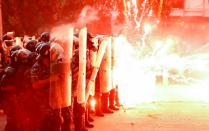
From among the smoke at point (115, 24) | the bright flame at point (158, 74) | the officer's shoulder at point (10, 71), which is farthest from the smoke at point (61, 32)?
the smoke at point (115, 24)

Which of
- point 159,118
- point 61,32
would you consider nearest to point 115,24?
point 159,118

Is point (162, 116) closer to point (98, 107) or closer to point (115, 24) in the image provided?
point (98, 107)

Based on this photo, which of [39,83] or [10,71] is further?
[10,71]

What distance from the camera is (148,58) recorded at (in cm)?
1789

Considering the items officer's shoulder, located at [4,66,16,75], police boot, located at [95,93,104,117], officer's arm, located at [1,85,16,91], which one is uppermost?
officer's shoulder, located at [4,66,16,75]

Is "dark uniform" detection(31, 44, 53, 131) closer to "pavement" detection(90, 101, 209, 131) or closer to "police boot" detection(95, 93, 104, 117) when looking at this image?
"pavement" detection(90, 101, 209, 131)

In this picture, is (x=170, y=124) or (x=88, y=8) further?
(x=88, y=8)

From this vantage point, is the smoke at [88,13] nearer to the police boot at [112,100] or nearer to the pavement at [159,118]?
the police boot at [112,100]

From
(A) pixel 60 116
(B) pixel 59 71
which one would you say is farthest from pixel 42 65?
(A) pixel 60 116

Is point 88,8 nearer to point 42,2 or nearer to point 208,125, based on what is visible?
point 42,2

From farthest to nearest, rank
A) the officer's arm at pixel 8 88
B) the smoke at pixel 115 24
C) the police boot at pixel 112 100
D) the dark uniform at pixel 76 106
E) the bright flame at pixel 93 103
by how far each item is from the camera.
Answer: the smoke at pixel 115 24
the police boot at pixel 112 100
the bright flame at pixel 93 103
the dark uniform at pixel 76 106
the officer's arm at pixel 8 88

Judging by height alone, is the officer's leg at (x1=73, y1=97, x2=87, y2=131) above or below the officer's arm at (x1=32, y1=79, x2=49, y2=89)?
below

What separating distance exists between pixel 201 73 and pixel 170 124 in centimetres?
819

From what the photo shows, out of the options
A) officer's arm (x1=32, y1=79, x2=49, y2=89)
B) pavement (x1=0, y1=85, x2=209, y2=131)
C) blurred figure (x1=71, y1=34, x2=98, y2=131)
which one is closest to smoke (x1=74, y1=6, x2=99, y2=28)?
pavement (x1=0, y1=85, x2=209, y2=131)
